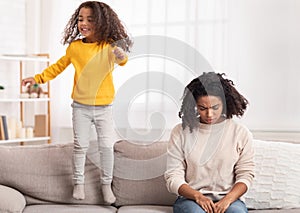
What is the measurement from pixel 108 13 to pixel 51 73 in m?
0.45

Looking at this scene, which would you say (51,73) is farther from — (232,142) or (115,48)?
(232,142)

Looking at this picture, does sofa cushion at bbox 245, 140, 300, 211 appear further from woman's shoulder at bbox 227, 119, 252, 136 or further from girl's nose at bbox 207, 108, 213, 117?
girl's nose at bbox 207, 108, 213, 117

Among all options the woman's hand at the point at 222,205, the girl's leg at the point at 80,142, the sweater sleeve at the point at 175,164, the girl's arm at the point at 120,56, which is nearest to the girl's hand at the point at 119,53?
the girl's arm at the point at 120,56

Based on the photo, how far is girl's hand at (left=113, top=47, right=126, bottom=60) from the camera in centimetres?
256

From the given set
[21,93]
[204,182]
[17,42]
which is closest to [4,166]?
[204,182]

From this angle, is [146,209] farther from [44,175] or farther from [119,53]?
[119,53]

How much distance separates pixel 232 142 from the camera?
2.56m

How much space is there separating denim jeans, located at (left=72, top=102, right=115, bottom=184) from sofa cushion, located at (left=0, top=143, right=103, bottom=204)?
0.41ft

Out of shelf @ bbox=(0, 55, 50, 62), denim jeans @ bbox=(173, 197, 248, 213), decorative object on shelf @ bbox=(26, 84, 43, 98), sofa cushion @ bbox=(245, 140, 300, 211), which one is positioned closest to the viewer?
denim jeans @ bbox=(173, 197, 248, 213)

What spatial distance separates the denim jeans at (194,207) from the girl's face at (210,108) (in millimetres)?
381

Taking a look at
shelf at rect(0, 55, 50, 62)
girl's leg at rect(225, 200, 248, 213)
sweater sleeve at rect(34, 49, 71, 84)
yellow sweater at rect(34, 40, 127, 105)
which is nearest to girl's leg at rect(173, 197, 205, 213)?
girl's leg at rect(225, 200, 248, 213)

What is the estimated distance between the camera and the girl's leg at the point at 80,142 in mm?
2688

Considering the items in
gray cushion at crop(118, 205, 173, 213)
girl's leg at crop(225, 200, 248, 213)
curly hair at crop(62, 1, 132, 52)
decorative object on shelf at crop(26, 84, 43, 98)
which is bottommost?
gray cushion at crop(118, 205, 173, 213)

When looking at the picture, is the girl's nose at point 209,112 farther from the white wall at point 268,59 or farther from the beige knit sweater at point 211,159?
the white wall at point 268,59
